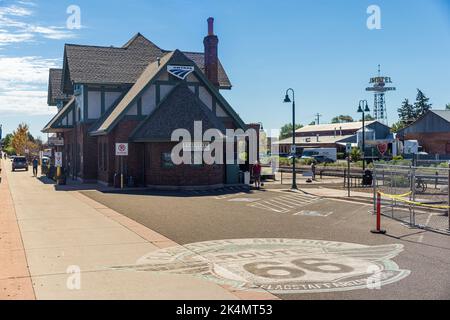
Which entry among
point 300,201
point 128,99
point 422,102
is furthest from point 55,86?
point 422,102

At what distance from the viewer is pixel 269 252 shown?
11617mm

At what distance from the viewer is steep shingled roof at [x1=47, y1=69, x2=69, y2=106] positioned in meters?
49.6

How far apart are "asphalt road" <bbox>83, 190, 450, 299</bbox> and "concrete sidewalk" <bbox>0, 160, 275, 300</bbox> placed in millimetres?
978

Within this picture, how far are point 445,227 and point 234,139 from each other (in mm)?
17071

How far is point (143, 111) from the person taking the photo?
102ft

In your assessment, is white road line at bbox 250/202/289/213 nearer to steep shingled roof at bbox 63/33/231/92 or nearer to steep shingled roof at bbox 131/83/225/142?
steep shingled roof at bbox 131/83/225/142

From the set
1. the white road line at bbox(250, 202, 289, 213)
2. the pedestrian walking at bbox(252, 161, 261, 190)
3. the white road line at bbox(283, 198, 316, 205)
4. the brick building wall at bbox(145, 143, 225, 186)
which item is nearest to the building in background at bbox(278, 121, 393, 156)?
the pedestrian walking at bbox(252, 161, 261, 190)

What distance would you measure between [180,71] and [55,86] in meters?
24.3
